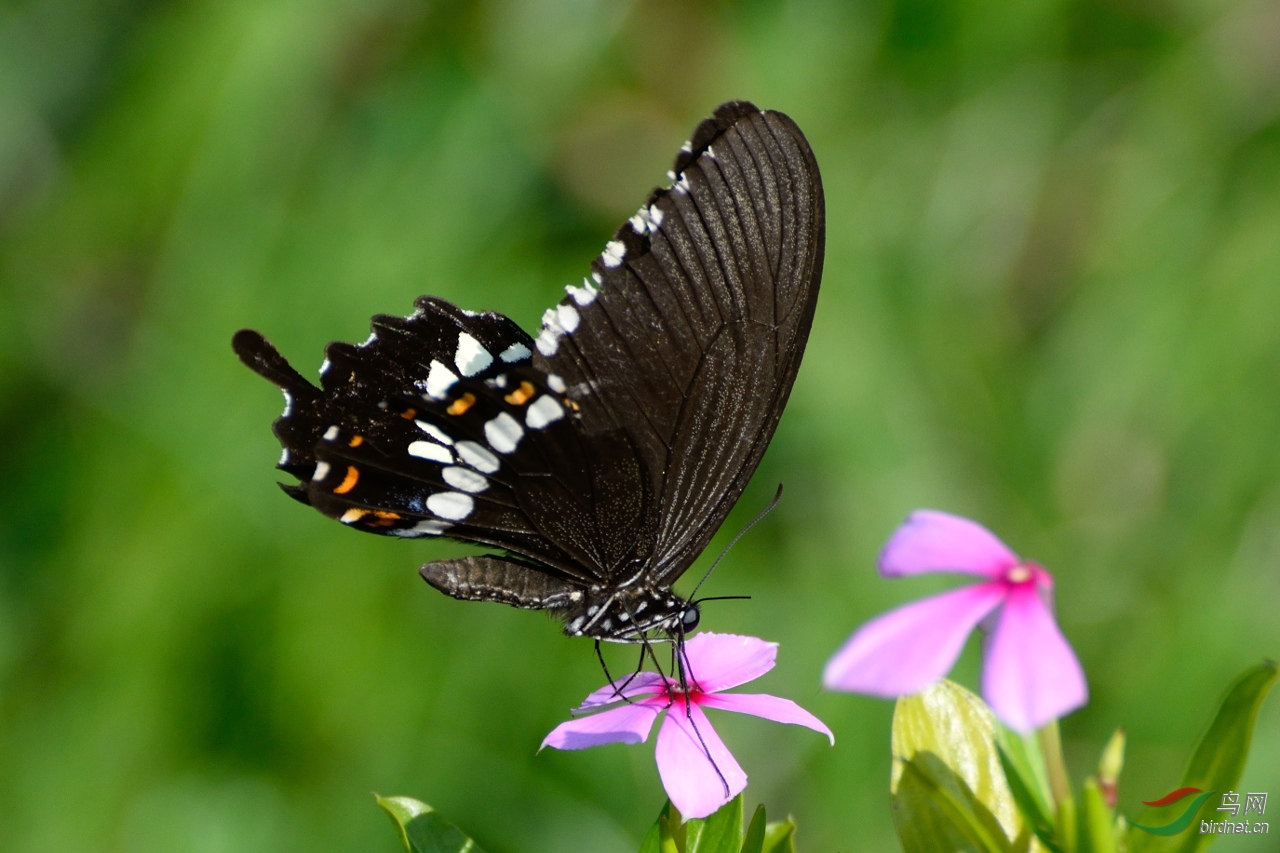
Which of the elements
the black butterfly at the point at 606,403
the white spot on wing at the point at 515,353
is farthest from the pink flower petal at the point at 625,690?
the white spot on wing at the point at 515,353

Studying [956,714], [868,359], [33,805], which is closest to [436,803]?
[33,805]

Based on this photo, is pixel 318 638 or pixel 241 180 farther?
pixel 241 180

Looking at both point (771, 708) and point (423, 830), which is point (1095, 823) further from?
point (423, 830)

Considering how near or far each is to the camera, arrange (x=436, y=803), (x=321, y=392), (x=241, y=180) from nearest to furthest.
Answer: (x=321, y=392)
(x=436, y=803)
(x=241, y=180)

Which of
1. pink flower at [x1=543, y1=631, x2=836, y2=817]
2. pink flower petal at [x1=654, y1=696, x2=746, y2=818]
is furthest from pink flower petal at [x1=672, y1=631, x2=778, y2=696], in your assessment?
pink flower petal at [x1=654, y1=696, x2=746, y2=818]

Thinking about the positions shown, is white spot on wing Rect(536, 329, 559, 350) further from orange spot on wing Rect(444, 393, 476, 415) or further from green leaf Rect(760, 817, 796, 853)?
green leaf Rect(760, 817, 796, 853)

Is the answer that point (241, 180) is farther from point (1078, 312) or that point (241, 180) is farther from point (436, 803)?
point (1078, 312)
